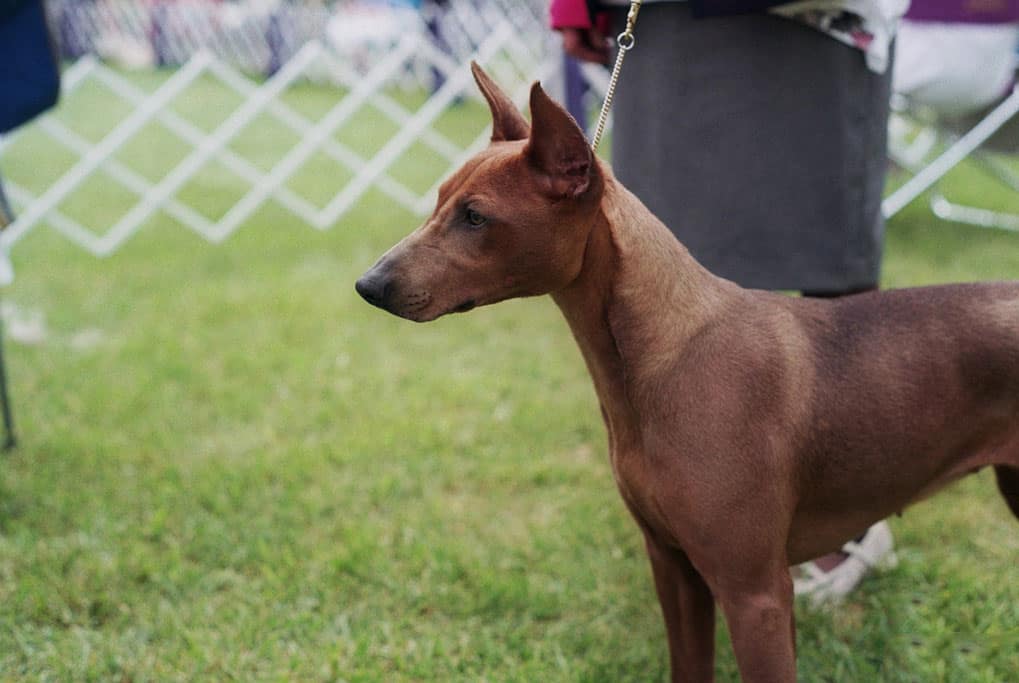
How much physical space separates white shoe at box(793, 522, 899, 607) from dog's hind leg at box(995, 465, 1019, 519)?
23.9 inches

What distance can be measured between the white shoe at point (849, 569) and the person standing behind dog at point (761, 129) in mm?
823

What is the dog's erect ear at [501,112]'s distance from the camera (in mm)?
1969

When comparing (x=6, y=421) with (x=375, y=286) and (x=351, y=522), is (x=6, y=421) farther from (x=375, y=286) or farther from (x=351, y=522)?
(x=375, y=286)

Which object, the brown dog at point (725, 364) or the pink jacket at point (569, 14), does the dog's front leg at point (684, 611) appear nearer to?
the brown dog at point (725, 364)

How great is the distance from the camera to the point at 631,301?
185 cm

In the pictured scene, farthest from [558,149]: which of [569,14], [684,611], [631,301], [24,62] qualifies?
[24,62]

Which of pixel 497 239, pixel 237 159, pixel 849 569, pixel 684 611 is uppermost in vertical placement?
pixel 497 239

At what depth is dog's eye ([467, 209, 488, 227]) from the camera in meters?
1.78

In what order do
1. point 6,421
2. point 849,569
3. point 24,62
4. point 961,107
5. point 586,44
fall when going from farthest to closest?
point 961,107 < point 6,421 < point 24,62 < point 849,569 < point 586,44

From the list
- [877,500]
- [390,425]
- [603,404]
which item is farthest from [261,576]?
[877,500]

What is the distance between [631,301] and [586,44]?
103 cm

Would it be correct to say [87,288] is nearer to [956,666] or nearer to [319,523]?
[319,523]

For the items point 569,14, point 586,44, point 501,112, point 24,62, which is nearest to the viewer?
point 501,112

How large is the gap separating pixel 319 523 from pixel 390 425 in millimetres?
784
